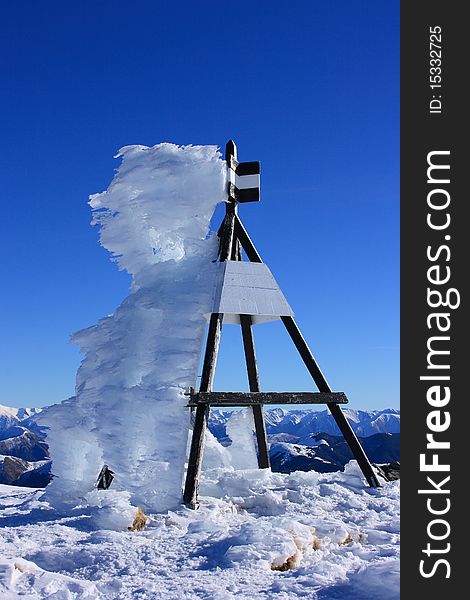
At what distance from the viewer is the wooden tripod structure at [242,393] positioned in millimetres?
9164

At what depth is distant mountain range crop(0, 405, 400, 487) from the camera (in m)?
62.4

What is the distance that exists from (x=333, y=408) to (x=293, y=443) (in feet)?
305

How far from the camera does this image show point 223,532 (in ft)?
21.8

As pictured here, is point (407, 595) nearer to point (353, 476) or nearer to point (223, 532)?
point (223, 532)

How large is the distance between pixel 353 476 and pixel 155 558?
556 centimetres

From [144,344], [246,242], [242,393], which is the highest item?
[246,242]

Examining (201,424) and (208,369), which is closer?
(201,424)

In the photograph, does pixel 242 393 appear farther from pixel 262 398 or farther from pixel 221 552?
pixel 221 552

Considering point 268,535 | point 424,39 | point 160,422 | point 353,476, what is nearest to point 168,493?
point 160,422

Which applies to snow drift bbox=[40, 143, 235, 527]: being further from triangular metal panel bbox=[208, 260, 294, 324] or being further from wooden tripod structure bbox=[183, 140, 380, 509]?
triangular metal panel bbox=[208, 260, 294, 324]

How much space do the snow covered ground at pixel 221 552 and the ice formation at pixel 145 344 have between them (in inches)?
28.4

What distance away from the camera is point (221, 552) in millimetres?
6070

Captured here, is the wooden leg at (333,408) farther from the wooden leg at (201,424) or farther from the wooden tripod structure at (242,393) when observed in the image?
the wooden leg at (201,424)

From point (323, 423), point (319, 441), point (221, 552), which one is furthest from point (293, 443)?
point (221, 552)
